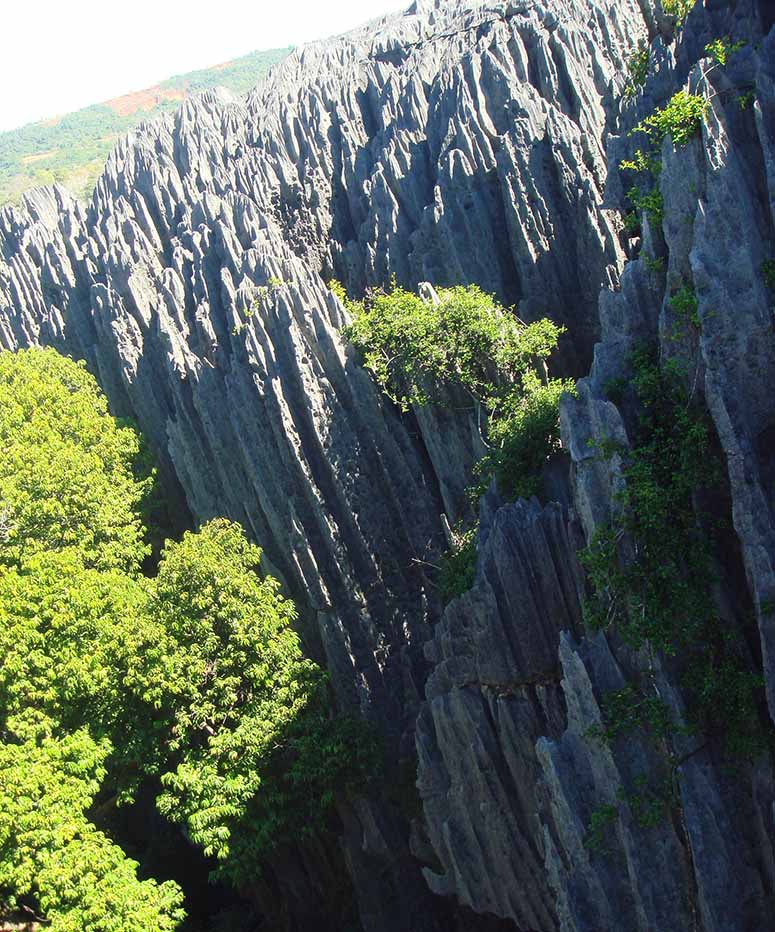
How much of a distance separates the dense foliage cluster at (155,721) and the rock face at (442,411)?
8.60 ft

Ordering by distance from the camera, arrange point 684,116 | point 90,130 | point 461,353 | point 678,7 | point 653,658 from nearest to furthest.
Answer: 1. point 653,658
2. point 684,116
3. point 678,7
4. point 461,353
5. point 90,130

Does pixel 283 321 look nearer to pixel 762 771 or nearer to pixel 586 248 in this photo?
pixel 586 248

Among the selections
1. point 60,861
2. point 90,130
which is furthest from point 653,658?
point 90,130

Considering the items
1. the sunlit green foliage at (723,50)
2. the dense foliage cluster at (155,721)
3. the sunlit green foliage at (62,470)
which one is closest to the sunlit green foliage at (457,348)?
the dense foliage cluster at (155,721)

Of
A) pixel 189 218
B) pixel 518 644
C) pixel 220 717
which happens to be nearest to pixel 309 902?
pixel 220 717

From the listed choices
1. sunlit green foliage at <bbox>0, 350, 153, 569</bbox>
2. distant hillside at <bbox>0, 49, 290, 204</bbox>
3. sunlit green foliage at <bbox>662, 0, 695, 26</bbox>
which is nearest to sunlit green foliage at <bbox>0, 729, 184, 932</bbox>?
sunlit green foliage at <bbox>0, 350, 153, 569</bbox>

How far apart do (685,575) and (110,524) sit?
1847cm

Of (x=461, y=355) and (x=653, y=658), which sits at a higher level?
(x=461, y=355)

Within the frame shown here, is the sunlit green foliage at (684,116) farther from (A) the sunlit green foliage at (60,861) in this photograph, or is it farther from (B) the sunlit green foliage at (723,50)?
(A) the sunlit green foliage at (60,861)

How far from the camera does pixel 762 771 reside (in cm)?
1286

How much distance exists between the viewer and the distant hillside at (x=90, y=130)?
94188 millimetres

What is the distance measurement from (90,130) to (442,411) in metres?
108

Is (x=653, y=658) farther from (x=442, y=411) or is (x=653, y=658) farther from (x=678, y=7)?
(x=678, y=7)

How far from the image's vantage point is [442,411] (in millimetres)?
26422
